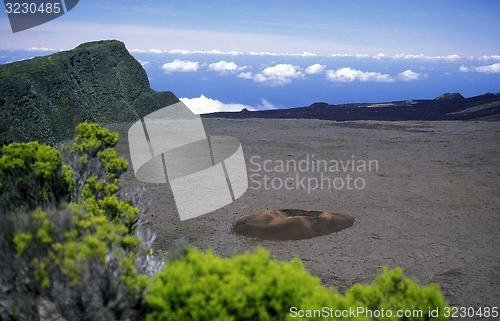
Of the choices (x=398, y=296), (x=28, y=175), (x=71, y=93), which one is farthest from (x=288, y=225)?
(x=71, y=93)

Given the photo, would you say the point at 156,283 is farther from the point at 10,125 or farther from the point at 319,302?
the point at 10,125

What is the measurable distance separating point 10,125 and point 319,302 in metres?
32.0

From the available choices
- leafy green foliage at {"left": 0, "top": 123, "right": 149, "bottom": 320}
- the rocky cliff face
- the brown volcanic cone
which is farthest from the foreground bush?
the rocky cliff face

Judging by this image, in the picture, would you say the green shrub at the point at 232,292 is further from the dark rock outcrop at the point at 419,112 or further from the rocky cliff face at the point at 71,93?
the dark rock outcrop at the point at 419,112

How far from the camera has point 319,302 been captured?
186 inches

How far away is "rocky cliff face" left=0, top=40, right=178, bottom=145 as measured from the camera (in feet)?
107

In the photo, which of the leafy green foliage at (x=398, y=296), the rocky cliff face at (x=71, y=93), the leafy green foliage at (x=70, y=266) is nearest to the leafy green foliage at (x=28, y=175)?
the leafy green foliage at (x=70, y=266)

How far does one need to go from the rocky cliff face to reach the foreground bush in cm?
2847

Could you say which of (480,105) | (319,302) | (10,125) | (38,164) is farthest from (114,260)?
(480,105)

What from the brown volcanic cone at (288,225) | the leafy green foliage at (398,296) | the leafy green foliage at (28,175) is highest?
the leafy green foliage at (28,175)

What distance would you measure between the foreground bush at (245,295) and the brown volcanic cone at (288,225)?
8091 millimetres

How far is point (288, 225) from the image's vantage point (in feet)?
44.7

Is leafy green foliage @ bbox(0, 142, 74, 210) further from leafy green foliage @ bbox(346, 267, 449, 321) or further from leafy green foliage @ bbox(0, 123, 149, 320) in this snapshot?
leafy green foliage @ bbox(346, 267, 449, 321)

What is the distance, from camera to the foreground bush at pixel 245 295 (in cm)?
458
